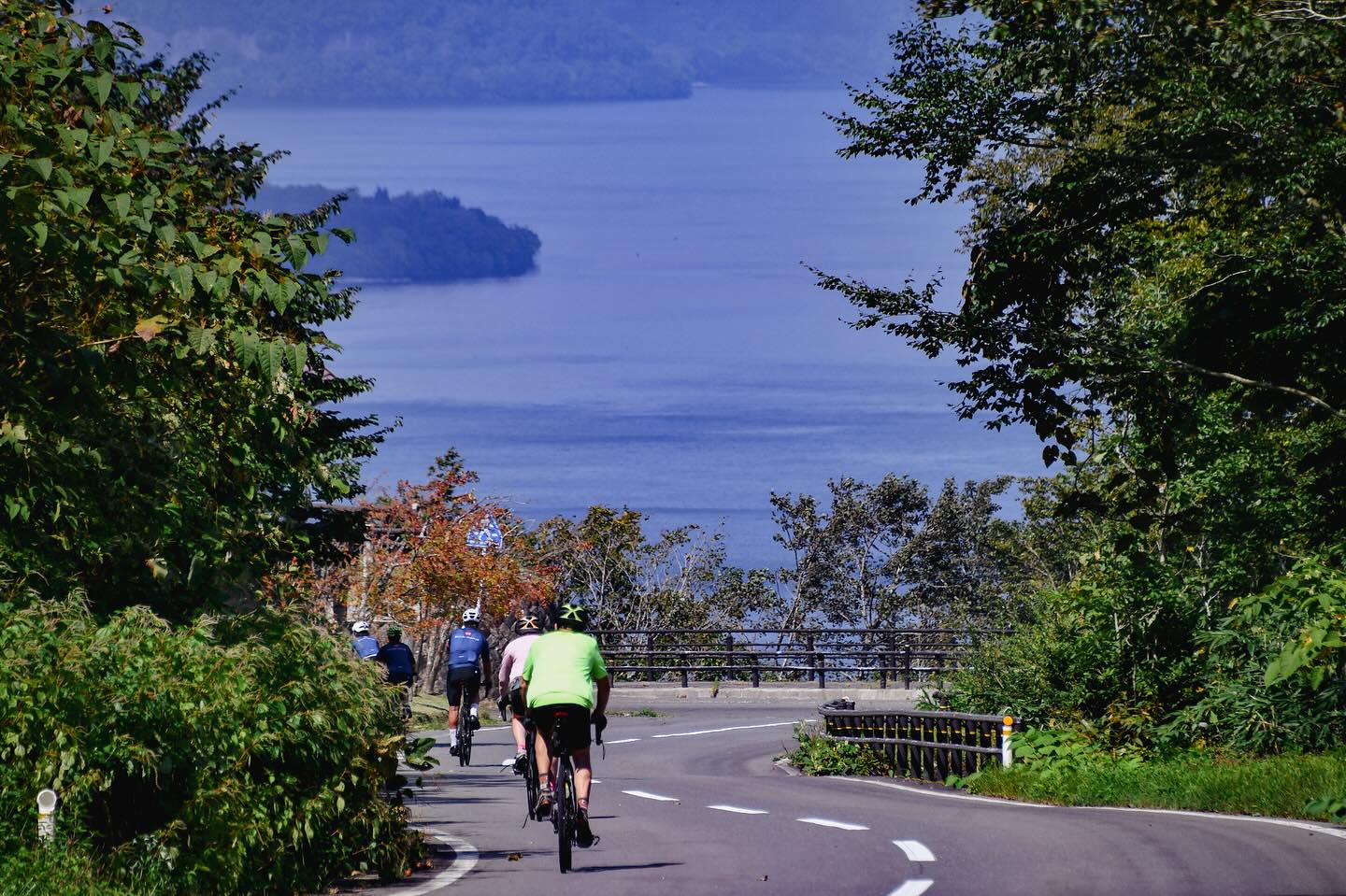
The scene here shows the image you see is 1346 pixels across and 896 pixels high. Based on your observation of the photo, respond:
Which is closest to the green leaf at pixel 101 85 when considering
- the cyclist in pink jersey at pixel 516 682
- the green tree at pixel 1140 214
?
the cyclist in pink jersey at pixel 516 682

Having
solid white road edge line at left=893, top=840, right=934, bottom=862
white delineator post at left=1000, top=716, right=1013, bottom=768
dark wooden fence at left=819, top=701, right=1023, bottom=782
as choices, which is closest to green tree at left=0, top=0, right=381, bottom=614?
solid white road edge line at left=893, top=840, right=934, bottom=862

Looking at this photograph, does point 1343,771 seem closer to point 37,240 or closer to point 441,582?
point 37,240

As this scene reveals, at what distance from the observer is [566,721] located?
11453 mm

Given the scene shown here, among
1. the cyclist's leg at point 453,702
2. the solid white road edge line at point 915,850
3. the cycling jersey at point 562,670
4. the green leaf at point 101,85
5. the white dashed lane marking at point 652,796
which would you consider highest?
the green leaf at point 101,85

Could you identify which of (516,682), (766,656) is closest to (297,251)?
(516,682)

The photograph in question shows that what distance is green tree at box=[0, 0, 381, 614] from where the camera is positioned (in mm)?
10383

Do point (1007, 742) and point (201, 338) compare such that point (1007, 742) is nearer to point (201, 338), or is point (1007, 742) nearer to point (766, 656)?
point (201, 338)

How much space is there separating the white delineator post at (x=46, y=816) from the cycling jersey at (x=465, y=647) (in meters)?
12.0

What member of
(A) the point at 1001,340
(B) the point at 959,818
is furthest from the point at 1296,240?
(B) the point at 959,818

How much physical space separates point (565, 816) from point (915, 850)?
3.03m

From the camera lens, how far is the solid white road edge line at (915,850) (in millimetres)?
12273

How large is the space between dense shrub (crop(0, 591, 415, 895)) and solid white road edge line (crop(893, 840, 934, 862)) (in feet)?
11.9

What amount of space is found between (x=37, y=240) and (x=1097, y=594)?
1491 centimetres

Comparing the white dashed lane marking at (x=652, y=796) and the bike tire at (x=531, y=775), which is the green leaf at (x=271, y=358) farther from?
the white dashed lane marking at (x=652, y=796)
